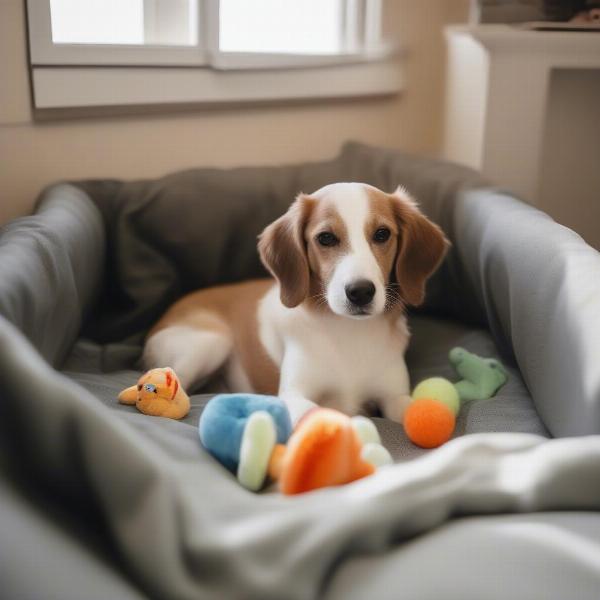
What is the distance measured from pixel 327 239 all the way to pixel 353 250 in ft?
0.24

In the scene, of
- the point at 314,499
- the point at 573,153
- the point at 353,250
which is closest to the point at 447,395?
the point at 353,250

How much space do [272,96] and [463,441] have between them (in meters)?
1.78

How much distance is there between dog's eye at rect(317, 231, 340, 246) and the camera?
1.66 metres

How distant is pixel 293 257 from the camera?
1.73 m

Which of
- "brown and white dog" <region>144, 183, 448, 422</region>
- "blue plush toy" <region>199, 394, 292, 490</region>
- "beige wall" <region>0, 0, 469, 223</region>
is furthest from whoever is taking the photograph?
"beige wall" <region>0, 0, 469, 223</region>

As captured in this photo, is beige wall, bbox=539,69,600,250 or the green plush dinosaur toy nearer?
the green plush dinosaur toy

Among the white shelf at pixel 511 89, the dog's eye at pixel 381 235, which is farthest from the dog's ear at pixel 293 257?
the white shelf at pixel 511 89

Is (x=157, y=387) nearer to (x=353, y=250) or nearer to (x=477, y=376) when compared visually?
(x=353, y=250)

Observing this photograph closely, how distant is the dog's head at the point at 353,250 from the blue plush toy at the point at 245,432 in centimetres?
34

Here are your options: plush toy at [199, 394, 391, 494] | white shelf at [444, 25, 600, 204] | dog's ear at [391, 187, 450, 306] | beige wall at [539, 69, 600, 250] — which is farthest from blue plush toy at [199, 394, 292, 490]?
beige wall at [539, 69, 600, 250]

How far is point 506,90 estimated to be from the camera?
252 centimetres

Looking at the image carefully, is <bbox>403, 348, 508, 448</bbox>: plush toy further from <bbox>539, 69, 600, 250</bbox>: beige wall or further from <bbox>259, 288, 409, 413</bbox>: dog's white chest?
<bbox>539, 69, 600, 250</bbox>: beige wall

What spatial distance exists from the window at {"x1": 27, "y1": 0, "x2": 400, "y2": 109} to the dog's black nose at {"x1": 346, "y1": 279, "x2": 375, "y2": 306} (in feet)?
3.64

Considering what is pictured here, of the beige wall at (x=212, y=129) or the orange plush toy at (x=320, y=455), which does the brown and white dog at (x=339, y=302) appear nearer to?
the orange plush toy at (x=320, y=455)
